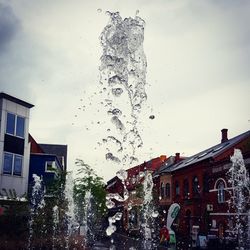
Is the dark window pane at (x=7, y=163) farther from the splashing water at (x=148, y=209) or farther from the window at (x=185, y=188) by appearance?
the splashing water at (x=148, y=209)

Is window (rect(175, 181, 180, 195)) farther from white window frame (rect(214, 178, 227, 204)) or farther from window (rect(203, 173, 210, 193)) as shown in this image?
white window frame (rect(214, 178, 227, 204))

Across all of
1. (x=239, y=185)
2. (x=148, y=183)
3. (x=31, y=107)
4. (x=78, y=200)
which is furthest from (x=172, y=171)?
(x=31, y=107)

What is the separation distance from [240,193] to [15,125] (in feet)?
58.4

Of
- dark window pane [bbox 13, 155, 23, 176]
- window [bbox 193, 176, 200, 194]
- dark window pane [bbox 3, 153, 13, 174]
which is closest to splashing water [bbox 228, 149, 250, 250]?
window [bbox 193, 176, 200, 194]

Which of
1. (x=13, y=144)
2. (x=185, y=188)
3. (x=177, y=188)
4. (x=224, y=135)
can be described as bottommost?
(x=185, y=188)

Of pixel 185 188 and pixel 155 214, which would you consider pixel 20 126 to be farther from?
pixel 155 214

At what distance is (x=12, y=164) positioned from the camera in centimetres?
3106

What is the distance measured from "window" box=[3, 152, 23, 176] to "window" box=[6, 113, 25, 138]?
1.72 meters

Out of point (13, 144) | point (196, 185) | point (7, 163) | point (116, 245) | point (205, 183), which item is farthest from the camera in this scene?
point (196, 185)

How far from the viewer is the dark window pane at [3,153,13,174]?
3037cm

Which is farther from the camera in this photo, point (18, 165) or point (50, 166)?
point (50, 166)

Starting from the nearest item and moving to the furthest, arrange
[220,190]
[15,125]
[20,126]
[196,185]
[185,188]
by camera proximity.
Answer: [15,125] < [20,126] < [220,190] < [196,185] < [185,188]

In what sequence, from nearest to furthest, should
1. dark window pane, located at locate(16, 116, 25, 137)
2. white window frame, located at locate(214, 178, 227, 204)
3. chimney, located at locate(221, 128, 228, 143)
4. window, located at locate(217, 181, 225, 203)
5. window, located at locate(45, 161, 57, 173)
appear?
white window frame, located at locate(214, 178, 227, 204)
window, located at locate(217, 181, 225, 203)
dark window pane, located at locate(16, 116, 25, 137)
window, located at locate(45, 161, 57, 173)
chimney, located at locate(221, 128, 228, 143)

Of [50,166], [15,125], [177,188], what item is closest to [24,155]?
[15,125]
